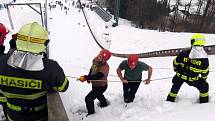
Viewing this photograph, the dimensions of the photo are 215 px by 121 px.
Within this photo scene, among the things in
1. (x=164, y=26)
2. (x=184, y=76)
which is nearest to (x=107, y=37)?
(x=164, y=26)

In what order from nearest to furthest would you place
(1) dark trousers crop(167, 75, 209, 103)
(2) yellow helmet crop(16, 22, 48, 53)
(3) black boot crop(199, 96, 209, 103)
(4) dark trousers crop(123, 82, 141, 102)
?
(2) yellow helmet crop(16, 22, 48, 53)
(1) dark trousers crop(167, 75, 209, 103)
(3) black boot crop(199, 96, 209, 103)
(4) dark trousers crop(123, 82, 141, 102)

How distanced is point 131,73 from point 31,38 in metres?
4.74

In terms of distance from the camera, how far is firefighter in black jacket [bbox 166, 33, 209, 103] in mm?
7812

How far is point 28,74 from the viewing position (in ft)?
14.6

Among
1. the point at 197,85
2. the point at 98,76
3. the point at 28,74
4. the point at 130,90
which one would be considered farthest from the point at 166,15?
A: the point at 28,74

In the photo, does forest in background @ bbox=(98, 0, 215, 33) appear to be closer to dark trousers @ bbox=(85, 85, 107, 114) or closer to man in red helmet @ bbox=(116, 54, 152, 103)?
man in red helmet @ bbox=(116, 54, 152, 103)

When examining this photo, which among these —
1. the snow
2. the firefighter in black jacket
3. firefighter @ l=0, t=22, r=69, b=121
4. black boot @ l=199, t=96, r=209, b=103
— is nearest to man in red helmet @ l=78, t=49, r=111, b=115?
the snow

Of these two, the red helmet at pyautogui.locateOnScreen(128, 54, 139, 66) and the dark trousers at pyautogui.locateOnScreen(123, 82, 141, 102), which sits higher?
the red helmet at pyautogui.locateOnScreen(128, 54, 139, 66)

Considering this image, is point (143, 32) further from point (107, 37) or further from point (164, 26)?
point (164, 26)

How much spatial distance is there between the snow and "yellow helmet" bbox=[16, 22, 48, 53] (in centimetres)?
357

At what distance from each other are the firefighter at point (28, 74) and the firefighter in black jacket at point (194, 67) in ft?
13.2

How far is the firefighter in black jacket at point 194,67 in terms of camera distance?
7812 millimetres

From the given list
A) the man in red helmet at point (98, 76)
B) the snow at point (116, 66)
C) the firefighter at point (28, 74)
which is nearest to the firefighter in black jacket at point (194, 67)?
the snow at point (116, 66)

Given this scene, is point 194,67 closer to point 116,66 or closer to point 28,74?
point 28,74
